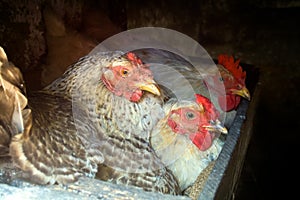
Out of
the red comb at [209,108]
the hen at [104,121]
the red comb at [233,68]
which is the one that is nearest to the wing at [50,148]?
the hen at [104,121]

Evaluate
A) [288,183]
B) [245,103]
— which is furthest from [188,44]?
[288,183]

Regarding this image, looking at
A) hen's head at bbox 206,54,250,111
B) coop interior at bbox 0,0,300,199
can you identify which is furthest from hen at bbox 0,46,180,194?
coop interior at bbox 0,0,300,199

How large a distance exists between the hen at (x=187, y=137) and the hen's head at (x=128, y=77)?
6.5 inches

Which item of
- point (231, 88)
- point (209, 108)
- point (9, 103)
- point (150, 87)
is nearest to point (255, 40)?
point (231, 88)

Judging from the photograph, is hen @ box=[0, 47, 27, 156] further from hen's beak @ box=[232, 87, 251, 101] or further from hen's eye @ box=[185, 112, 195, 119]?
hen's beak @ box=[232, 87, 251, 101]

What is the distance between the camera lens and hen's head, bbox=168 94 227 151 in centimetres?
166

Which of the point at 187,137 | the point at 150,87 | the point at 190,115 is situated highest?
the point at 150,87

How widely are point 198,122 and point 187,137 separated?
0.10m

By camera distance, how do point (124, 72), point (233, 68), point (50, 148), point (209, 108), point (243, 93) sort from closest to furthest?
point (50, 148)
point (124, 72)
point (209, 108)
point (243, 93)
point (233, 68)

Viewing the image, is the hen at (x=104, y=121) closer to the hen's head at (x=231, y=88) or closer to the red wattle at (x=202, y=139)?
the red wattle at (x=202, y=139)

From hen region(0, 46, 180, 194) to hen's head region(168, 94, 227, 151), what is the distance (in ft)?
0.29

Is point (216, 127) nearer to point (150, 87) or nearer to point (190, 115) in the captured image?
point (190, 115)

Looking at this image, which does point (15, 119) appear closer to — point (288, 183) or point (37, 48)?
point (37, 48)

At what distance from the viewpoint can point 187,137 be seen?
5.70 feet
